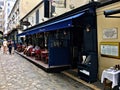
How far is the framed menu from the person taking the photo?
925 cm

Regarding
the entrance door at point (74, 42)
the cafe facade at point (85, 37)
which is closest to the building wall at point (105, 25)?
the cafe facade at point (85, 37)

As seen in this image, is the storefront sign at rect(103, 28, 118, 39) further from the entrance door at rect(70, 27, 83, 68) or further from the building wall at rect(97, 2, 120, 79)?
the entrance door at rect(70, 27, 83, 68)

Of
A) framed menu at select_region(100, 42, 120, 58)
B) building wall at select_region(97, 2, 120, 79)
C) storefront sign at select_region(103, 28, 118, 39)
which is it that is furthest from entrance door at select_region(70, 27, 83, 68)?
storefront sign at select_region(103, 28, 118, 39)

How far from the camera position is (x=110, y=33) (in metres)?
9.65

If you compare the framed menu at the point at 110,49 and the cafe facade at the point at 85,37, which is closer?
the framed menu at the point at 110,49

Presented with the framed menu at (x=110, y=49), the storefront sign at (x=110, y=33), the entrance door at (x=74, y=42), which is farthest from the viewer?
the entrance door at (x=74, y=42)

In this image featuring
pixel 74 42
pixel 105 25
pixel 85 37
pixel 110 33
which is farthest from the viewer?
pixel 74 42

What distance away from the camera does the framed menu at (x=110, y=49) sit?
925cm

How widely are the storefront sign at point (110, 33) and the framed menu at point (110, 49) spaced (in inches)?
10.1

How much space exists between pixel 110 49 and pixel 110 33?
0.64m

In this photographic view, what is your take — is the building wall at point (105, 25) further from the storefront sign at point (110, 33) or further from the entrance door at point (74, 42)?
the entrance door at point (74, 42)

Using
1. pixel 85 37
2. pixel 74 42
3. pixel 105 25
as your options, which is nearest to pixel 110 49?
pixel 105 25

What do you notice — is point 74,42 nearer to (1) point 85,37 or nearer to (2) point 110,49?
(1) point 85,37

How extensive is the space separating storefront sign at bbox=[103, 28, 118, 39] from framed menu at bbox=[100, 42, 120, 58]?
0.84ft
